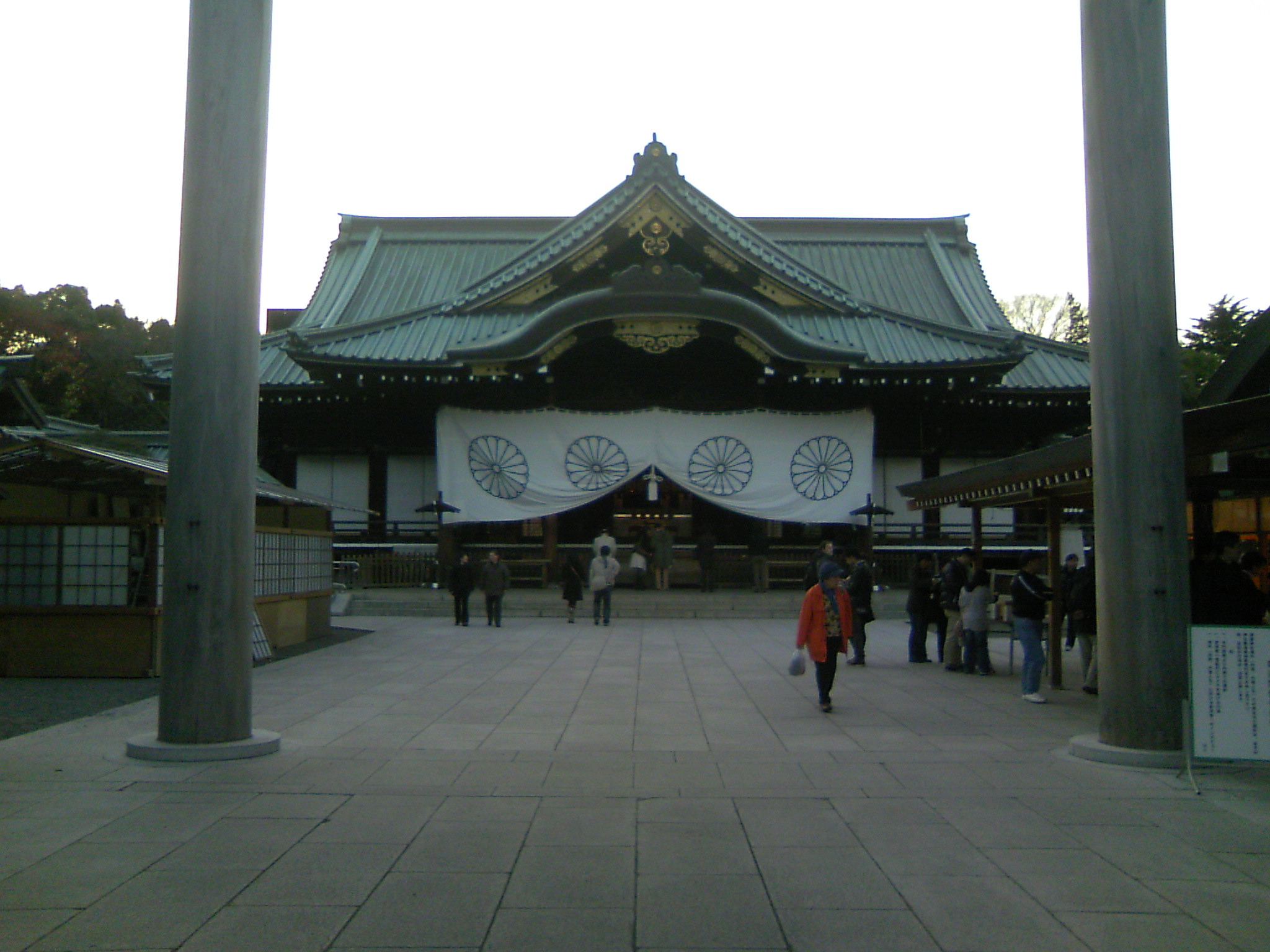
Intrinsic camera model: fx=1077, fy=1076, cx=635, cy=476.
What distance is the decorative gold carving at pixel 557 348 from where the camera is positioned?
23000mm

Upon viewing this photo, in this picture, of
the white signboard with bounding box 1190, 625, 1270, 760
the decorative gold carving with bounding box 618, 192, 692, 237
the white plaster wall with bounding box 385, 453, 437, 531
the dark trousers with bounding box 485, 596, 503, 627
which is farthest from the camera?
the white plaster wall with bounding box 385, 453, 437, 531

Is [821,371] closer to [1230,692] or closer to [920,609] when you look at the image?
[920,609]

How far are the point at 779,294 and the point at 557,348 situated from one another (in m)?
5.75

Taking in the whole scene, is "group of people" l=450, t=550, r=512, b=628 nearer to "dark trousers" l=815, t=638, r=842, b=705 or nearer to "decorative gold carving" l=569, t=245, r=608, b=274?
"decorative gold carving" l=569, t=245, r=608, b=274

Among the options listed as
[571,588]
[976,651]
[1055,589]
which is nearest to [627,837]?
[1055,589]

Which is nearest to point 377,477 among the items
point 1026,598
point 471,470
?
point 471,470

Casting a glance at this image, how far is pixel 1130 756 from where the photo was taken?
7.45 m

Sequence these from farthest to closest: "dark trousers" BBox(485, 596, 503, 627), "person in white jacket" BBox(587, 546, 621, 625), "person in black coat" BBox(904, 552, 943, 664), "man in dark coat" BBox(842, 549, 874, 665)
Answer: "person in white jacket" BBox(587, 546, 621, 625) → "dark trousers" BBox(485, 596, 503, 627) → "person in black coat" BBox(904, 552, 943, 664) → "man in dark coat" BBox(842, 549, 874, 665)

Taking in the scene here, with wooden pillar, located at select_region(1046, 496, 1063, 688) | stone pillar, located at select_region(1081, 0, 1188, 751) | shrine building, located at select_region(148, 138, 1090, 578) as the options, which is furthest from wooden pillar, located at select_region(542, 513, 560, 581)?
stone pillar, located at select_region(1081, 0, 1188, 751)

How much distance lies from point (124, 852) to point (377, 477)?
68.6 ft

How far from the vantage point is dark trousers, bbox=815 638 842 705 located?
10055 millimetres

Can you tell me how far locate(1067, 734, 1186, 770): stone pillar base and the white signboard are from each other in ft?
2.38

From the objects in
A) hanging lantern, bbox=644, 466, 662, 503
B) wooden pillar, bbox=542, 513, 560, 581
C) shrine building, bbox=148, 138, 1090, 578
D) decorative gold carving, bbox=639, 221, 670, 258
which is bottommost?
wooden pillar, bbox=542, 513, 560, 581

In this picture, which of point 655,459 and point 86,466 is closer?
point 86,466
